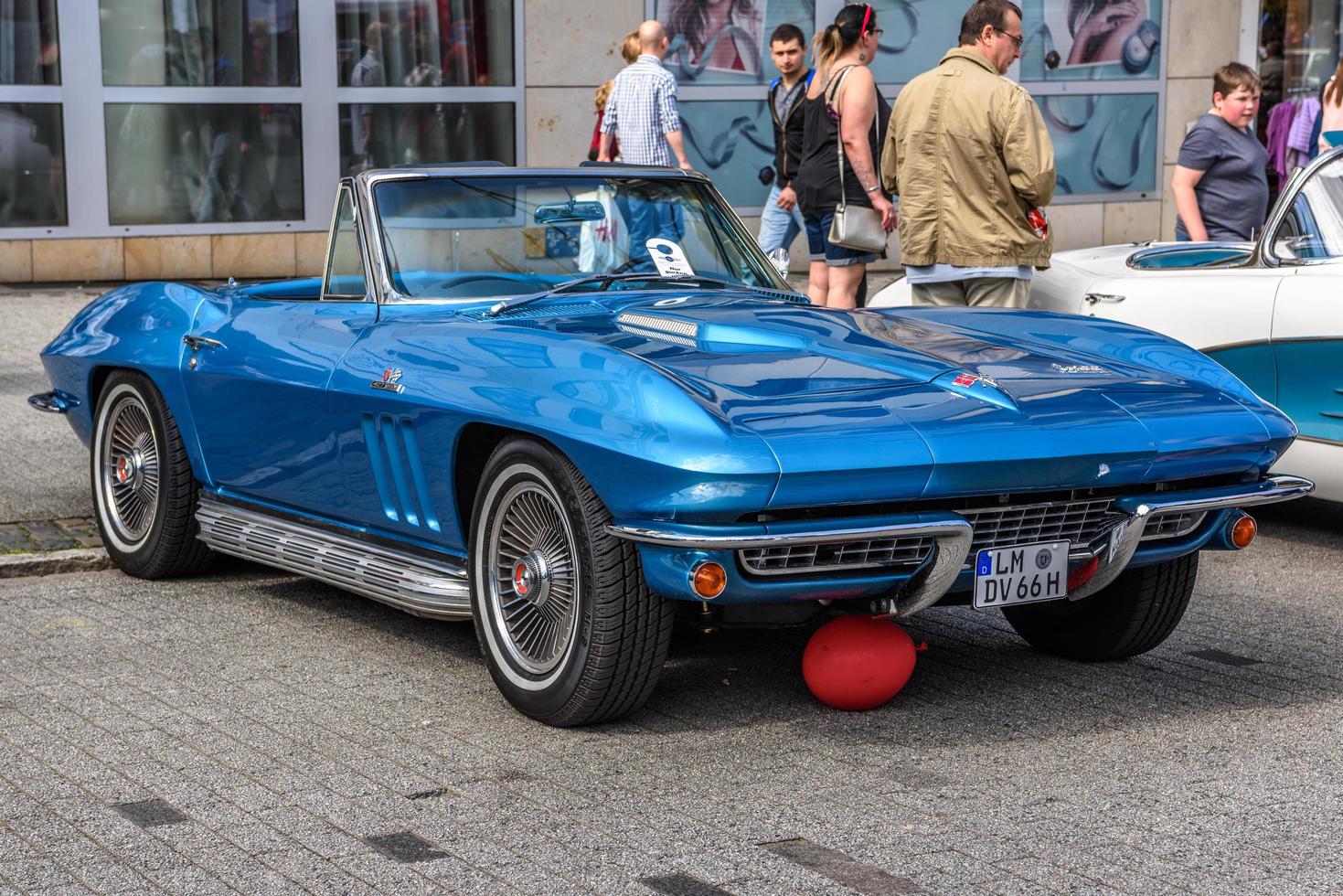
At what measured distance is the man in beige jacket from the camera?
22.9 ft

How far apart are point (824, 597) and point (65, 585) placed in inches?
122

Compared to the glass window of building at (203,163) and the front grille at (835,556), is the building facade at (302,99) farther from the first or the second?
the front grille at (835,556)

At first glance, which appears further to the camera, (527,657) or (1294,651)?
(1294,651)

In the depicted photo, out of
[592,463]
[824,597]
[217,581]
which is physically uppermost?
[592,463]

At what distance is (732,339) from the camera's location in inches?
184

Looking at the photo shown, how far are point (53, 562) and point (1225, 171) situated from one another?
19.0 ft

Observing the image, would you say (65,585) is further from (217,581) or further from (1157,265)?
(1157,265)

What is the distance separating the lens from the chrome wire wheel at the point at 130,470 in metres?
6.19

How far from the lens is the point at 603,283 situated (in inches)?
213

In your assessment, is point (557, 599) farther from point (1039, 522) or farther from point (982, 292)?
point (982, 292)

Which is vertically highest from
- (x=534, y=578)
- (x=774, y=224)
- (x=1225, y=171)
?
(x=1225, y=171)

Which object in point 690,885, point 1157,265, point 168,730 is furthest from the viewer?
point 1157,265

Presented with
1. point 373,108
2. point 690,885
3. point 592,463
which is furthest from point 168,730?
point 373,108

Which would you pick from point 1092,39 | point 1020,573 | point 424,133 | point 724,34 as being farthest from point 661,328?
point 1092,39
